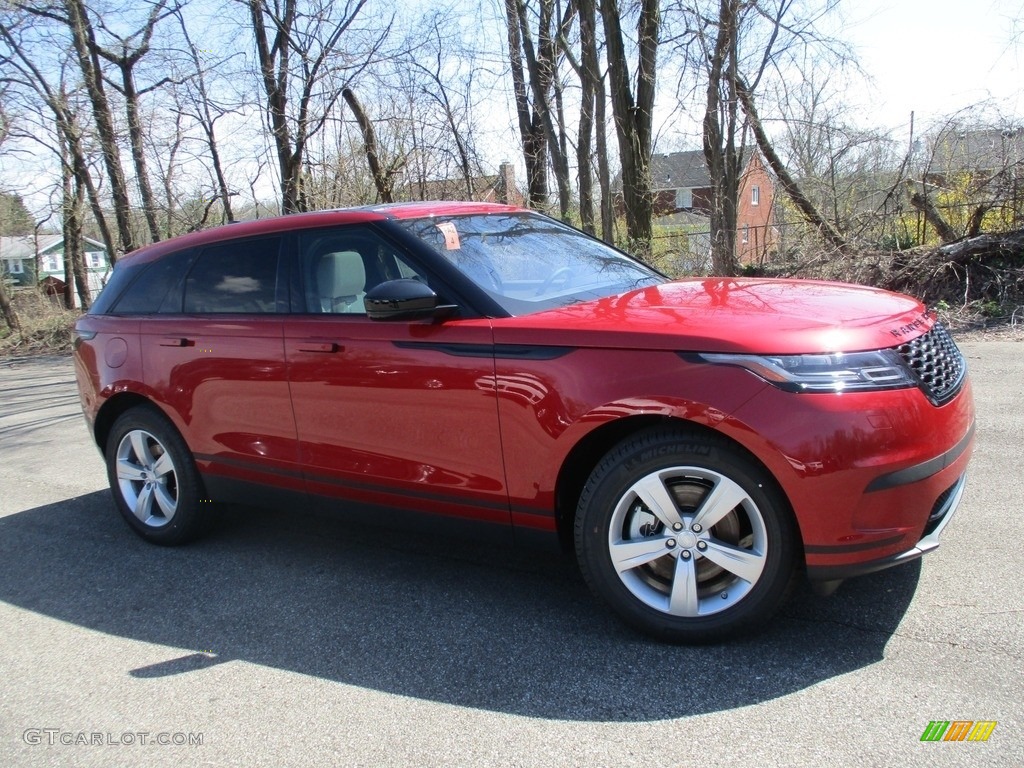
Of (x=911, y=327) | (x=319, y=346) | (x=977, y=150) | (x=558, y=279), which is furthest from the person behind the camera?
(x=977, y=150)

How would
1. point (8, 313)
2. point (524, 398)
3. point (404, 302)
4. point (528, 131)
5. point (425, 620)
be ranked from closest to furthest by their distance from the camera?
point (524, 398)
point (404, 302)
point (425, 620)
point (528, 131)
point (8, 313)

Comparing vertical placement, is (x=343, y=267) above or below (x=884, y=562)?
above

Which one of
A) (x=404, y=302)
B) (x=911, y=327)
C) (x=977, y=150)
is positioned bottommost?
(x=911, y=327)

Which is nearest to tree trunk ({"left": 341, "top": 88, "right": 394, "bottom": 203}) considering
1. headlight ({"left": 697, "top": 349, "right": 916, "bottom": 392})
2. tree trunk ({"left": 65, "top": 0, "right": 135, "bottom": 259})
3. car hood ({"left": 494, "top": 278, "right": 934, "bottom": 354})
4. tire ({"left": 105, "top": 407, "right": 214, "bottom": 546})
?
tree trunk ({"left": 65, "top": 0, "right": 135, "bottom": 259})

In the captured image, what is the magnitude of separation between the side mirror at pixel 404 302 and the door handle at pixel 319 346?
0.38 m

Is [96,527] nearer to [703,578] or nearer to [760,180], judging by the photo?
[703,578]

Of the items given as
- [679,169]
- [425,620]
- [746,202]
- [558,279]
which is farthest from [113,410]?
[679,169]

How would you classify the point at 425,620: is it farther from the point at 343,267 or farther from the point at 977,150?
the point at 977,150

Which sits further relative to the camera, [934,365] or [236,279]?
[236,279]

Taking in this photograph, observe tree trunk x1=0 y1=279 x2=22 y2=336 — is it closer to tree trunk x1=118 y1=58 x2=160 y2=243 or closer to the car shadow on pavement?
tree trunk x1=118 y1=58 x2=160 y2=243

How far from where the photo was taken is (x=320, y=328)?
3824 mm

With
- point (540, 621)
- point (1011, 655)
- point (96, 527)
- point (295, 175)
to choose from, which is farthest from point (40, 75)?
point (1011, 655)

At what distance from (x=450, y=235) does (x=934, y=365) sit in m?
2.17

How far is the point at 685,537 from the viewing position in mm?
2984
